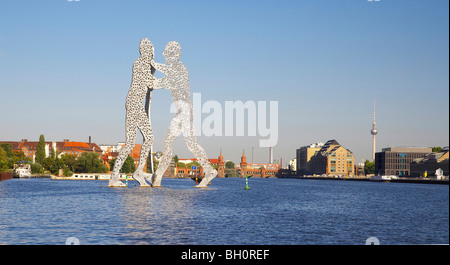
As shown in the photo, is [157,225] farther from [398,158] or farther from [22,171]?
[398,158]

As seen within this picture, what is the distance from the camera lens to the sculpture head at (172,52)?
56.3 metres

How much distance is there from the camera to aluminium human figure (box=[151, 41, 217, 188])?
56.3 meters

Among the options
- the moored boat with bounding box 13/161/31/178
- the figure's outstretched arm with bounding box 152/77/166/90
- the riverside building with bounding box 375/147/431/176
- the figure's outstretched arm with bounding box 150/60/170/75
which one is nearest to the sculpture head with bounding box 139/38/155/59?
the figure's outstretched arm with bounding box 150/60/170/75

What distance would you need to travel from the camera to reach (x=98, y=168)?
122688mm

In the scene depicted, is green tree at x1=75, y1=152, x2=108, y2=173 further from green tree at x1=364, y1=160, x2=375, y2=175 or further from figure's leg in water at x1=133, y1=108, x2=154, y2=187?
green tree at x1=364, y1=160, x2=375, y2=175

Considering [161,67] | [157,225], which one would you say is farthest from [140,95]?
[157,225]

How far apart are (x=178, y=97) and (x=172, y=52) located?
4.97m

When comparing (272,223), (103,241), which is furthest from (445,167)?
(103,241)

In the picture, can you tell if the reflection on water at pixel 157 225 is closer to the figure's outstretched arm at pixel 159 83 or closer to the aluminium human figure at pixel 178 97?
the aluminium human figure at pixel 178 97

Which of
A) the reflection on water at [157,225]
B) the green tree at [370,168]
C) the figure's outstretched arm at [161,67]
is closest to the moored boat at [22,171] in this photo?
the figure's outstretched arm at [161,67]

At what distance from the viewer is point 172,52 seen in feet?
185
